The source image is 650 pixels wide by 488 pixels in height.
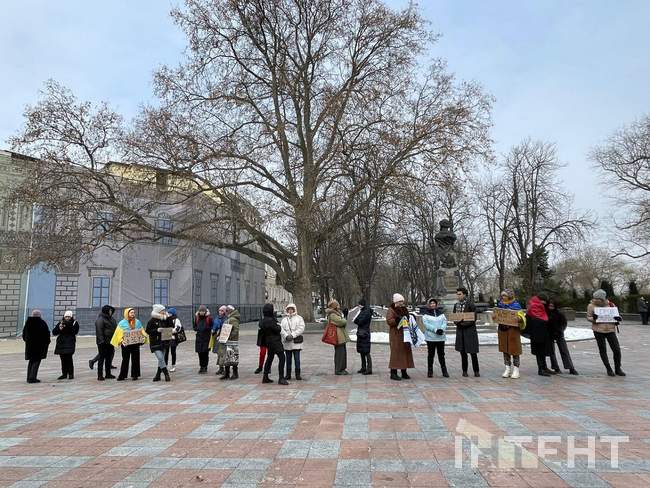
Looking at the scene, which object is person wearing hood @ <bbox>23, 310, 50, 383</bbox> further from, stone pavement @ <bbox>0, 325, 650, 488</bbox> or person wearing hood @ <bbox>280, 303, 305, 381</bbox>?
person wearing hood @ <bbox>280, 303, 305, 381</bbox>

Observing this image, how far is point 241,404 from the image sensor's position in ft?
25.6

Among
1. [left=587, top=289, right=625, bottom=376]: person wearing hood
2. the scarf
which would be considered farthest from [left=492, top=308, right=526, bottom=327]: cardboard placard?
[left=587, top=289, right=625, bottom=376]: person wearing hood

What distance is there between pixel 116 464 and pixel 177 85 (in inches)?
1027

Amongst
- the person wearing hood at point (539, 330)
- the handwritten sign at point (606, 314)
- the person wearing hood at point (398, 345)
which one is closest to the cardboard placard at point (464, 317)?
the person wearing hood at point (398, 345)

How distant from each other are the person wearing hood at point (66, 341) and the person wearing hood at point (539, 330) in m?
10.4

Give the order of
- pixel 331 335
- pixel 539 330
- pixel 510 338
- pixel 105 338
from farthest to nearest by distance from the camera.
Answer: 1. pixel 105 338
2. pixel 331 335
3. pixel 539 330
4. pixel 510 338

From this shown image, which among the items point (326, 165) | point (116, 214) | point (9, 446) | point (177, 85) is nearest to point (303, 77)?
point (326, 165)

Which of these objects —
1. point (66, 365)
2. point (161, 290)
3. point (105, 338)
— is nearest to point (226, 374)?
point (105, 338)

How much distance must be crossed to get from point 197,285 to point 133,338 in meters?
26.3

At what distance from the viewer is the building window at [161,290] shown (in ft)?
110

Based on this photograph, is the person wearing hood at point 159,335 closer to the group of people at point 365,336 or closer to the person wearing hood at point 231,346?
the group of people at point 365,336

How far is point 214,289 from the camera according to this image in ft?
131

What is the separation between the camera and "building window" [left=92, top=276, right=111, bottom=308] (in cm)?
3092

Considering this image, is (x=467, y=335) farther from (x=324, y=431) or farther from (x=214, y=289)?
(x=214, y=289)
